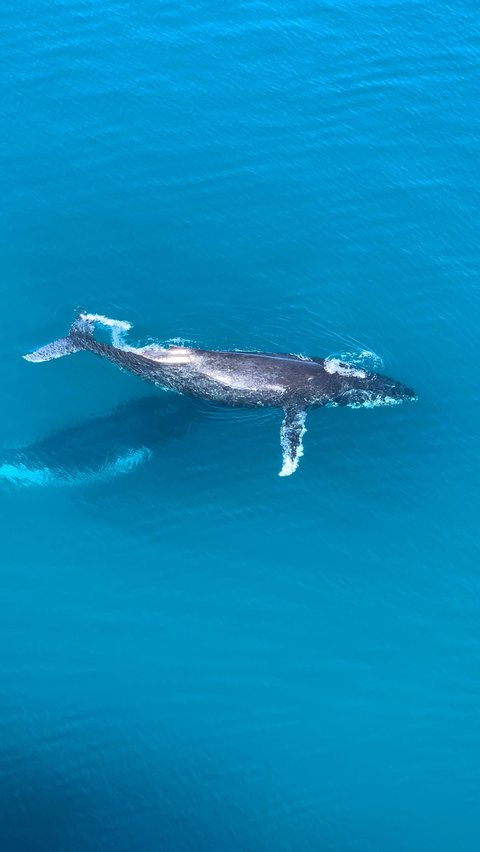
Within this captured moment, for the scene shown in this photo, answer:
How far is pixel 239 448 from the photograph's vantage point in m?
56.6

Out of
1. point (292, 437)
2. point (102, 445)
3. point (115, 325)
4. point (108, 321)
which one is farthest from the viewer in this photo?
point (108, 321)

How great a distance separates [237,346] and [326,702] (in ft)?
74.6

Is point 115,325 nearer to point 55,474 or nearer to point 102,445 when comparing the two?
point 102,445

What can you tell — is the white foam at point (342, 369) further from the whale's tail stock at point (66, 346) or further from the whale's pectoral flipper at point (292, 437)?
the whale's tail stock at point (66, 346)

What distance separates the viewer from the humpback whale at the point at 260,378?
187 feet

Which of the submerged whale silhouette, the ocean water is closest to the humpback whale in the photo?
the ocean water

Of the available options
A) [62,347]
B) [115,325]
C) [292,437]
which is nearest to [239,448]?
[292,437]

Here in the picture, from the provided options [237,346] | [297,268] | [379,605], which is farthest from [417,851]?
[297,268]

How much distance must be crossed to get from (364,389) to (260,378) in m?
6.43

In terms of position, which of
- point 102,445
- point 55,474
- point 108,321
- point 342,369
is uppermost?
point 108,321

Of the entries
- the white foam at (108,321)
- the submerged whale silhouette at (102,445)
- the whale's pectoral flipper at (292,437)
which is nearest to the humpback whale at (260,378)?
the whale's pectoral flipper at (292,437)

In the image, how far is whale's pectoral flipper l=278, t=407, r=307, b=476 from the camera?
5566 centimetres

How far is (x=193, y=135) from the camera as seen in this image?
241 feet

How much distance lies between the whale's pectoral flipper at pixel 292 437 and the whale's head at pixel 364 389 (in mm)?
2728
